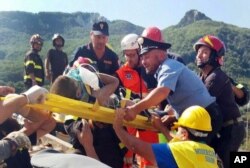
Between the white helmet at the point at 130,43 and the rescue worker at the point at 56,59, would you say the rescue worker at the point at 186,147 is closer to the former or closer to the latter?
the white helmet at the point at 130,43

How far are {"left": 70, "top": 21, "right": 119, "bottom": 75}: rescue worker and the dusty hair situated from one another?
1785 mm

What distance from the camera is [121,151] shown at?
506 centimetres

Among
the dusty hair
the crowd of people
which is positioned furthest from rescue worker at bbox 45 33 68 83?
the dusty hair

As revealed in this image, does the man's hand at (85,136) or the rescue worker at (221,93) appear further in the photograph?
the rescue worker at (221,93)

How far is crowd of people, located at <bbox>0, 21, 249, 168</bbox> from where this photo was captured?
3.84m

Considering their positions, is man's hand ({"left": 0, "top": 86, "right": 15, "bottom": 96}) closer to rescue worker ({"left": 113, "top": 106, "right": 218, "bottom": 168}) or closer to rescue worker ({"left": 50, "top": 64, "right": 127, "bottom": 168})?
rescue worker ({"left": 50, "top": 64, "right": 127, "bottom": 168})

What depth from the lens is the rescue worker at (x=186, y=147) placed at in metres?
3.77

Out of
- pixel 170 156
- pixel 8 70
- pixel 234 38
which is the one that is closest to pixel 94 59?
pixel 170 156

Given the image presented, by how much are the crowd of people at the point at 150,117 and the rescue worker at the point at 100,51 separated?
0.57 m

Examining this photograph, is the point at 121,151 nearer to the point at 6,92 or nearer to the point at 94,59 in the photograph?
the point at 6,92

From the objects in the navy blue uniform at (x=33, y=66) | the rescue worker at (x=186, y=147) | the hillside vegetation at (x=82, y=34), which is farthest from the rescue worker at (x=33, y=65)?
the hillside vegetation at (x=82, y=34)

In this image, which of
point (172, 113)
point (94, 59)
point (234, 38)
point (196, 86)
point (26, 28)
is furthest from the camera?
point (26, 28)

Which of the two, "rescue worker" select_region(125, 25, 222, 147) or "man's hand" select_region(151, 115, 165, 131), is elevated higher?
"rescue worker" select_region(125, 25, 222, 147)

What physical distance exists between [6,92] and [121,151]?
1363mm
